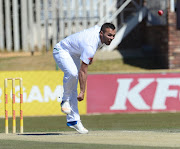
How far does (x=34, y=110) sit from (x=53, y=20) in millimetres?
9690

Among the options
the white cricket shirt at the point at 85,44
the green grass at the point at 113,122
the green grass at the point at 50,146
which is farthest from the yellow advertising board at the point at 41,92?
the green grass at the point at 50,146

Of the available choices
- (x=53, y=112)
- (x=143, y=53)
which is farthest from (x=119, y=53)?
(x=53, y=112)

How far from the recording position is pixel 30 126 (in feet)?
43.5

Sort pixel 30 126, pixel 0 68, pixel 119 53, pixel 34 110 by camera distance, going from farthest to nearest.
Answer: pixel 119 53 < pixel 0 68 < pixel 34 110 < pixel 30 126

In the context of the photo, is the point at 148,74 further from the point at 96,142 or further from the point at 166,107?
the point at 96,142

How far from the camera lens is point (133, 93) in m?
15.8

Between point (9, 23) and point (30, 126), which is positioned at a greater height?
point (9, 23)

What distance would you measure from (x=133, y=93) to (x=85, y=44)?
24.8ft

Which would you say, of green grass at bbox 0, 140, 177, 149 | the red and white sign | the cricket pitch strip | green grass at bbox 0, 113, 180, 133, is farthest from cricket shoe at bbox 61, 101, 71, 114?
the red and white sign

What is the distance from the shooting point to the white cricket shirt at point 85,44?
328 inches

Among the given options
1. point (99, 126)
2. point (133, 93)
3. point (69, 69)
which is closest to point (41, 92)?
point (133, 93)

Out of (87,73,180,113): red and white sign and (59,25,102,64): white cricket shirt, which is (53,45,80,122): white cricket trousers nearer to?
(59,25,102,64): white cricket shirt

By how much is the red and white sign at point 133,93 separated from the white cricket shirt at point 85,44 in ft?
23.0

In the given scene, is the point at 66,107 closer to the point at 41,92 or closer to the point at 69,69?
the point at 69,69
